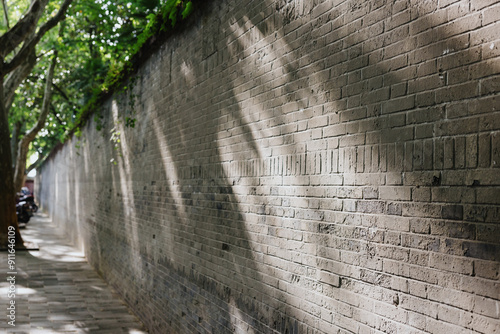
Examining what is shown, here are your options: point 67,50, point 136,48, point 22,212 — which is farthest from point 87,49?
point 136,48

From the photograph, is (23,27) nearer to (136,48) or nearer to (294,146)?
(136,48)

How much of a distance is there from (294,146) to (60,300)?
281 inches

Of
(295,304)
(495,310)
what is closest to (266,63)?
(295,304)

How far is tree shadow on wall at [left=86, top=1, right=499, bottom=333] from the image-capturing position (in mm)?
2529

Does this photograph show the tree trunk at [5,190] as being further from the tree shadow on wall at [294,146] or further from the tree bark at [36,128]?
the tree shadow on wall at [294,146]

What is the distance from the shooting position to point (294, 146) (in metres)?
3.72

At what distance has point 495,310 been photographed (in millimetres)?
2162

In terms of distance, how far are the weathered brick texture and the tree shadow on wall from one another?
0.04 ft

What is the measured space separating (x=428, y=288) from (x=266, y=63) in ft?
7.57

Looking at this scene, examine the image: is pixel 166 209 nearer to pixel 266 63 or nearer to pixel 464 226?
pixel 266 63

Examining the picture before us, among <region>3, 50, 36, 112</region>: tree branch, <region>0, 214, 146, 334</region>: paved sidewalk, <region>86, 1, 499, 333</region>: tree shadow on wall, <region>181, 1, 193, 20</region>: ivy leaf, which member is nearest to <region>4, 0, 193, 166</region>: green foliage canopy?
<region>181, 1, 193, 20</region>: ivy leaf

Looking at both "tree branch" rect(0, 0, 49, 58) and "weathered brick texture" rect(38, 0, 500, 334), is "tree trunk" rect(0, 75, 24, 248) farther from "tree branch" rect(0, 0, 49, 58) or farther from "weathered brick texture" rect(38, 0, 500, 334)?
"weathered brick texture" rect(38, 0, 500, 334)

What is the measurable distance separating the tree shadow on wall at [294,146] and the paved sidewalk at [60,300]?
1.76 m

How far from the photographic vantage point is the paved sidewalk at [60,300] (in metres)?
7.68
